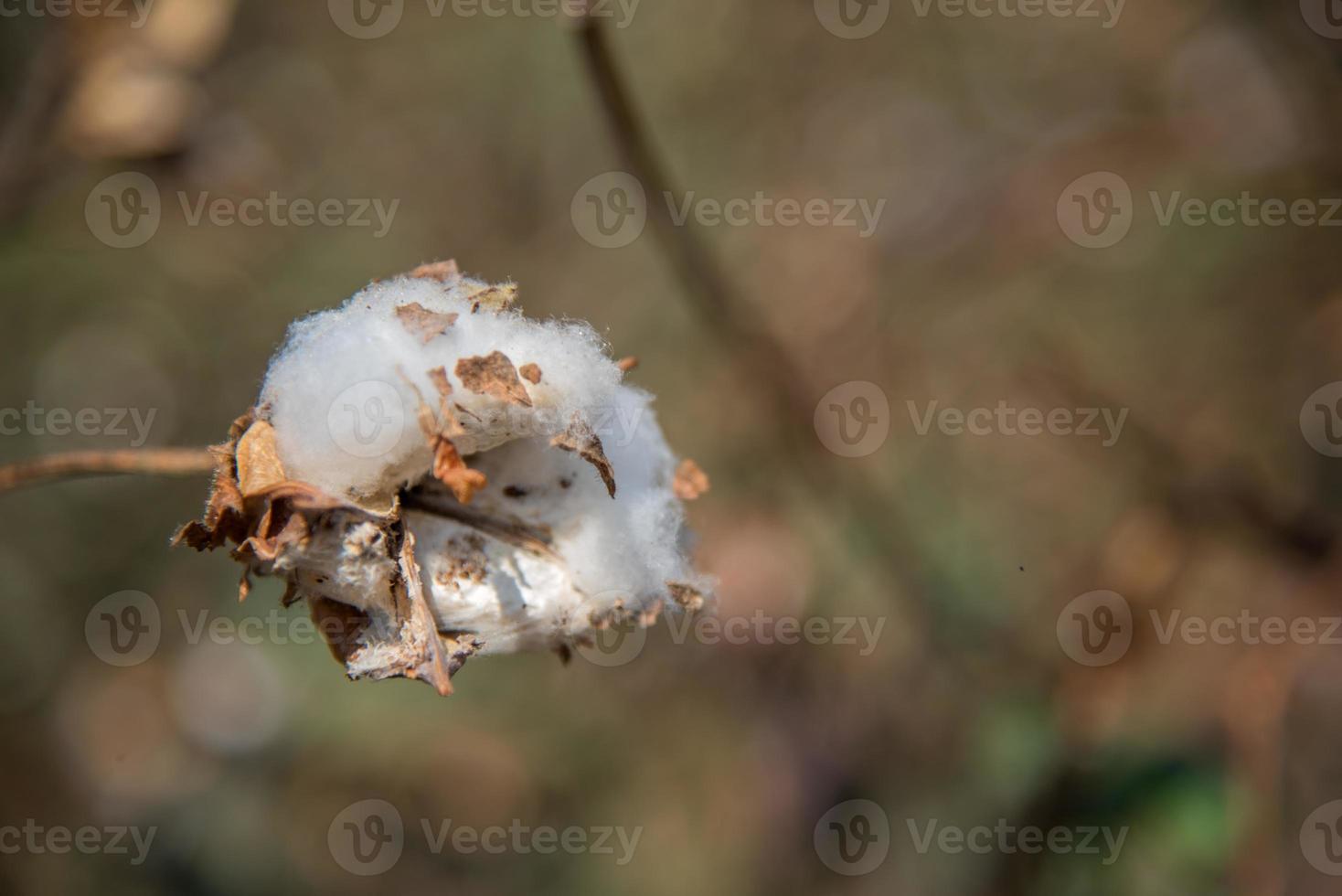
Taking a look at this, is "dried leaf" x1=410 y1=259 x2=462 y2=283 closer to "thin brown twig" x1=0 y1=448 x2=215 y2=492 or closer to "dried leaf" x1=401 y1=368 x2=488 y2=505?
"dried leaf" x1=401 y1=368 x2=488 y2=505

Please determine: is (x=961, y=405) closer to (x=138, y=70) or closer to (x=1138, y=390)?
(x=1138, y=390)

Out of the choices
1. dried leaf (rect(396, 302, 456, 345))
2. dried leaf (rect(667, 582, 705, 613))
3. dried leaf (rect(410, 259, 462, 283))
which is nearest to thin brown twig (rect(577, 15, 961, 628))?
dried leaf (rect(410, 259, 462, 283))

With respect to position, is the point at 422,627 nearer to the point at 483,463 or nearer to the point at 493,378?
the point at 483,463

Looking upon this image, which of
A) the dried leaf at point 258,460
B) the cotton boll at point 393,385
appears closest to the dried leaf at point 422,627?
the cotton boll at point 393,385

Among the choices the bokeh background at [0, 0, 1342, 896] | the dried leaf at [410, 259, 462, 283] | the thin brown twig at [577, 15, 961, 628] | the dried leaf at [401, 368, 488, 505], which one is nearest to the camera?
the dried leaf at [401, 368, 488, 505]

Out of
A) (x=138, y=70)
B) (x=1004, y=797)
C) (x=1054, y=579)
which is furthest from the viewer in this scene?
(x=1054, y=579)

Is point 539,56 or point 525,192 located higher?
point 539,56

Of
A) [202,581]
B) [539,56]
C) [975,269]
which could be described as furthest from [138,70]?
[539,56]
